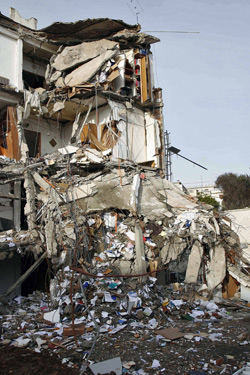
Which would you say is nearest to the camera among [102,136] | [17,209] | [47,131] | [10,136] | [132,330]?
[132,330]

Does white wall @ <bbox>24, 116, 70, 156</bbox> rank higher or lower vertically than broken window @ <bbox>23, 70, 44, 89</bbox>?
lower

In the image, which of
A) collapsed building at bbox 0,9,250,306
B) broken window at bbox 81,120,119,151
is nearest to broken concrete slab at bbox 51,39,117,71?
collapsed building at bbox 0,9,250,306

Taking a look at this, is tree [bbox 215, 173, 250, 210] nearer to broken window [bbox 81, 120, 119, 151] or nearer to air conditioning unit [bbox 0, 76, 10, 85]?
broken window [bbox 81, 120, 119, 151]

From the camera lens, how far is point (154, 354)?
17.8ft

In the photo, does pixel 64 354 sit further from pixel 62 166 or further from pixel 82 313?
pixel 62 166

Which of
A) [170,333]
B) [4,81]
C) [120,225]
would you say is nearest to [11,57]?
[4,81]

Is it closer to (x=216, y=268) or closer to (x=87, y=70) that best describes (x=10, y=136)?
(x=87, y=70)

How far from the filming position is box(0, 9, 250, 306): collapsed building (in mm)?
9469

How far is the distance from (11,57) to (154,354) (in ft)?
42.5

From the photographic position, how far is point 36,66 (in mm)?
15242

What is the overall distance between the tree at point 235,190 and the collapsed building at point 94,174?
22017 mm

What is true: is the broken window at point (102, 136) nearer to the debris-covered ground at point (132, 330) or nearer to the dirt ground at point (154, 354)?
the debris-covered ground at point (132, 330)

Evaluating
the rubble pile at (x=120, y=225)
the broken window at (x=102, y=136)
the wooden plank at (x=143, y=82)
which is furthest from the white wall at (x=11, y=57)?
the wooden plank at (x=143, y=82)

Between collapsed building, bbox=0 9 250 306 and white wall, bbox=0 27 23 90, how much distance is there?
46 mm
